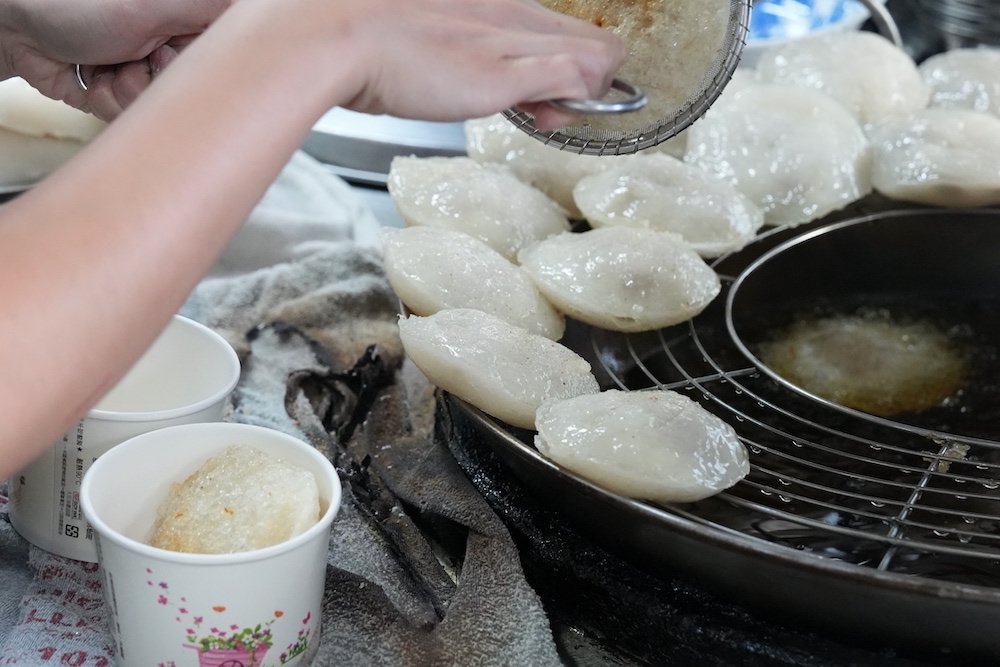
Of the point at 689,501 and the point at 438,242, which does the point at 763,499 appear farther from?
the point at 438,242

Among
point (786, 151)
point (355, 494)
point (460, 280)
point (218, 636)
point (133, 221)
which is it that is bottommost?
point (355, 494)

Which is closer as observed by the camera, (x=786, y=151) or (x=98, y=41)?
(x=98, y=41)

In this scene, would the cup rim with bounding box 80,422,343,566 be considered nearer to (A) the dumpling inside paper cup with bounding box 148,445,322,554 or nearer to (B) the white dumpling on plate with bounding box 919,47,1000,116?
(A) the dumpling inside paper cup with bounding box 148,445,322,554

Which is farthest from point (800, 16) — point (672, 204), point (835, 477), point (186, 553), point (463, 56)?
point (186, 553)

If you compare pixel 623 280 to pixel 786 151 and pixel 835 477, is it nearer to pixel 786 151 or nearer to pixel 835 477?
pixel 835 477

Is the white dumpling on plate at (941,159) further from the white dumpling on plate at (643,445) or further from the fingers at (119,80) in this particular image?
the fingers at (119,80)

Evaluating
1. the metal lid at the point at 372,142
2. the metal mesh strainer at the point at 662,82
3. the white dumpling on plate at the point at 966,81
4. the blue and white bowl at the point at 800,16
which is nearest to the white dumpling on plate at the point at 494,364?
the metal mesh strainer at the point at 662,82

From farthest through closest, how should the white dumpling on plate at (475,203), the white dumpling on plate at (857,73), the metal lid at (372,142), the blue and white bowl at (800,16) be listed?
the blue and white bowl at (800,16) < the metal lid at (372,142) < the white dumpling on plate at (857,73) < the white dumpling on plate at (475,203)
